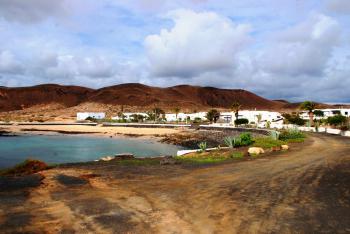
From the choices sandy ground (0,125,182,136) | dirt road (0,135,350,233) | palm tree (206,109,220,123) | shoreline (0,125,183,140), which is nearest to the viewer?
dirt road (0,135,350,233)

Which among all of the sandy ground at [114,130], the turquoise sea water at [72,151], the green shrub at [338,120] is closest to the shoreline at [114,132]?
the sandy ground at [114,130]

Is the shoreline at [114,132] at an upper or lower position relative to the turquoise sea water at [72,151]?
upper

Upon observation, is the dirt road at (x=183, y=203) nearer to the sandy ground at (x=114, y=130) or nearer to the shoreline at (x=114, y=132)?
the shoreline at (x=114, y=132)

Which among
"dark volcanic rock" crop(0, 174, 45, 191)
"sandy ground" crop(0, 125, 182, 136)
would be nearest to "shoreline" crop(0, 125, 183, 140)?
"sandy ground" crop(0, 125, 182, 136)

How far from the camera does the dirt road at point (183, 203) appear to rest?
28.7 ft

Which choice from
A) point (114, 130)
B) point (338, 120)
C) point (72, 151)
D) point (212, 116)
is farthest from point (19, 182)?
point (212, 116)

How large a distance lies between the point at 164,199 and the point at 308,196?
4.40 metres

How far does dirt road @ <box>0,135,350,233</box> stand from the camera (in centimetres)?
875

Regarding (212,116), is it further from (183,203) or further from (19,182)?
(183,203)

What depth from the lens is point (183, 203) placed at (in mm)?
11016

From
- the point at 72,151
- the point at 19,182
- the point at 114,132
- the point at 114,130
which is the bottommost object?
the point at 72,151

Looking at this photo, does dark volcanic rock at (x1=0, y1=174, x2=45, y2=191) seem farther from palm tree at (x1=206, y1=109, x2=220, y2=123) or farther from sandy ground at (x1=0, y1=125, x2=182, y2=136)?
palm tree at (x1=206, y1=109, x2=220, y2=123)

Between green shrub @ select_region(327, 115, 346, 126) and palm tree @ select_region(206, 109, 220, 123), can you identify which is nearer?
green shrub @ select_region(327, 115, 346, 126)

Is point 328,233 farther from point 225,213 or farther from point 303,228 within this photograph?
point 225,213
